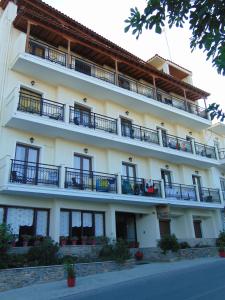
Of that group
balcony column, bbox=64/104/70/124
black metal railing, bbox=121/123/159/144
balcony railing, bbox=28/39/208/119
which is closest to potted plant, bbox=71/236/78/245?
A: balcony column, bbox=64/104/70/124

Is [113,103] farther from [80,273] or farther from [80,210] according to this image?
[80,273]

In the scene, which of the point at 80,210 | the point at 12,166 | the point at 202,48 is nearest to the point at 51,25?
the point at 12,166

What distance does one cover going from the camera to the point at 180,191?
20359 millimetres

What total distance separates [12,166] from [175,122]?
14.3 metres

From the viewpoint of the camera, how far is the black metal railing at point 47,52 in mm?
17062

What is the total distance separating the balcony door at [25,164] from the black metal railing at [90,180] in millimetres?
1802

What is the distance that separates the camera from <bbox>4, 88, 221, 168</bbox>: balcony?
14414 millimetres

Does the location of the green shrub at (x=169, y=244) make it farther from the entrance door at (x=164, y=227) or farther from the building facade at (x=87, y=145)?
Result: the entrance door at (x=164, y=227)

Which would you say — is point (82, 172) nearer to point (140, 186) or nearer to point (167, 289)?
point (140, 186)

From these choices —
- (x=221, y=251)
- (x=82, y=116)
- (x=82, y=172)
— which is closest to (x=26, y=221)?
(x=82, y=172)

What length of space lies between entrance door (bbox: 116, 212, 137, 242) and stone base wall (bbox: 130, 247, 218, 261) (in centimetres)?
125

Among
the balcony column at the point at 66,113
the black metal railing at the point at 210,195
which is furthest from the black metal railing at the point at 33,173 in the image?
the black metal railing at the point at 210,195

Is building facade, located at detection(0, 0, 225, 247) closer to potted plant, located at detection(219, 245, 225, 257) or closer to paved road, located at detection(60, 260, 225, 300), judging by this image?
potted plant, located at detection(219, 245, 225, 257)

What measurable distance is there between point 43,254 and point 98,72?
12603mm
